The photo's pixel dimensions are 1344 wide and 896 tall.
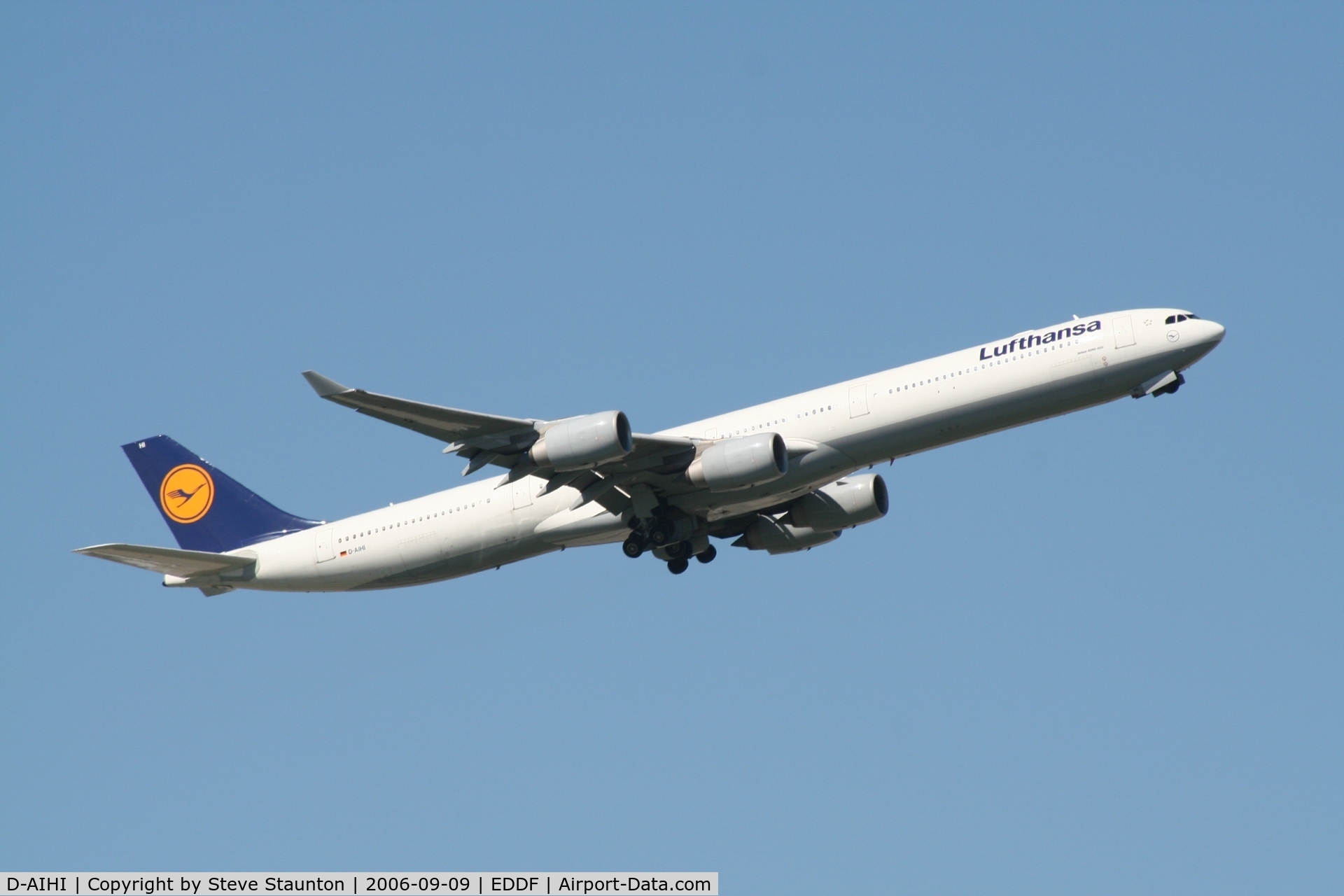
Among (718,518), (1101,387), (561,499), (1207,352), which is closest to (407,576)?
(561,499)

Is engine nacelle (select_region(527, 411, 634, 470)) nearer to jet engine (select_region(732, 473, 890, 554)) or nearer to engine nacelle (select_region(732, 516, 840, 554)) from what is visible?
jet engine (select_region(732, 473, 890, 554))

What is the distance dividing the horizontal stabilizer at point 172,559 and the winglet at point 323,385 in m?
9.97

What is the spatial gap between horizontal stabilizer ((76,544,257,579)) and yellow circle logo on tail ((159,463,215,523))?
1841 millimetres

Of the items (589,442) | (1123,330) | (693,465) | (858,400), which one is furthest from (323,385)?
(1123,330)

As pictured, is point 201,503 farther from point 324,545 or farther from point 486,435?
point 486,435

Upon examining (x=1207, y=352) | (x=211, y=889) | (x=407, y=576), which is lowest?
(x=211, y=889)

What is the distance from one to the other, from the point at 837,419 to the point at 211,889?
18440 mm

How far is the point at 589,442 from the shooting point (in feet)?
119

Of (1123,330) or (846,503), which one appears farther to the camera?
(846,503)

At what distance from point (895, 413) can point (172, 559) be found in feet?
68.7

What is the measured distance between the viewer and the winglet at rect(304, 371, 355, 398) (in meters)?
33.0

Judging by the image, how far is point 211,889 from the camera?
108 ft

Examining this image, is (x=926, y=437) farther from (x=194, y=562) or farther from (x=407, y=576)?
(x=194, y=562)

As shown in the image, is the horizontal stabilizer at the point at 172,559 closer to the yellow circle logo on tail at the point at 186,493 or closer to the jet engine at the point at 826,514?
the yellow circle logo on tail at the point at 186,493
